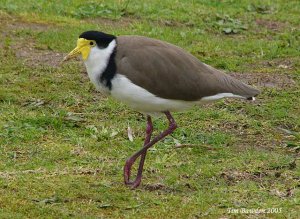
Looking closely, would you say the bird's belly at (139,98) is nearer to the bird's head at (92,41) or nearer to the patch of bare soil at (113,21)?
the bird's head at (92,41)

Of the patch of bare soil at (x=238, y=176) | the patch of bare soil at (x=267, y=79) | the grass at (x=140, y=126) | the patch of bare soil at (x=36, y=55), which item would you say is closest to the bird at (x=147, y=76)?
the grass at (x=140, y=126)

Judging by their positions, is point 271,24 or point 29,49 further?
point 271,24

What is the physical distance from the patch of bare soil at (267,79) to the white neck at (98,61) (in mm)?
3944

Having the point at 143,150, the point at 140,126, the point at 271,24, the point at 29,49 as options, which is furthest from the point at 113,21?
the point at 143,150

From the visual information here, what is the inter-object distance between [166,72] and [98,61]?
58 centimetres

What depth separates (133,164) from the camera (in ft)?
25.4

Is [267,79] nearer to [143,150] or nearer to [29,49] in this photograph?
[29,49]

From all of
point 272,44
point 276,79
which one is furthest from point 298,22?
point 276,79

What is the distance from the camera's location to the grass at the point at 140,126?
6.69m

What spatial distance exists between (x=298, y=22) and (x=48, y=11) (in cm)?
412

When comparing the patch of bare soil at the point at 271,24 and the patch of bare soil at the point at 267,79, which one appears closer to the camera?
the patch of bare soil at the point at 267,79

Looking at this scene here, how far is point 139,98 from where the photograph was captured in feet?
22.3

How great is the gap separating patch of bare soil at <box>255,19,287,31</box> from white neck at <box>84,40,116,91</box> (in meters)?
6.99

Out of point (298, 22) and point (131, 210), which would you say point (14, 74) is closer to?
point (131, 210)
